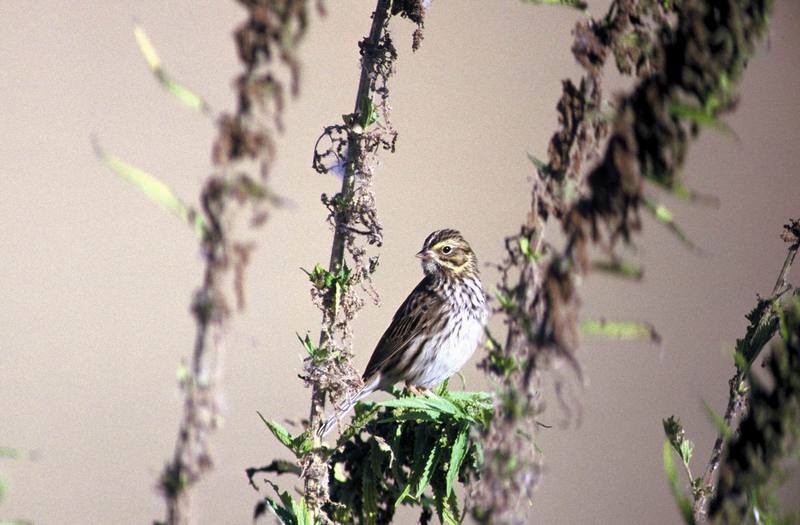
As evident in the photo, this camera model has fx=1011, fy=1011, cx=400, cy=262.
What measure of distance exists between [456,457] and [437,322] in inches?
143

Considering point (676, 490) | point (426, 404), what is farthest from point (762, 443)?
point (426, 404)

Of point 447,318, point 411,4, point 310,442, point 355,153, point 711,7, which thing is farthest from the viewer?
point 447,318

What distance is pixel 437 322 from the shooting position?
20.4 feet

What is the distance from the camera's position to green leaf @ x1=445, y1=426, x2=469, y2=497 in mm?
2561

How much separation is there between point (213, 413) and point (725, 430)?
83 centimetres

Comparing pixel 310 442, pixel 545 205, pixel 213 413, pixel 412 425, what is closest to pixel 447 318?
pixel 412 425

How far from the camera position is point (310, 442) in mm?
2523

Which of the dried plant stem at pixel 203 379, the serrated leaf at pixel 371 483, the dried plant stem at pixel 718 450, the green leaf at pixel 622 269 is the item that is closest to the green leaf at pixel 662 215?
the green leaf at pixel 622 269

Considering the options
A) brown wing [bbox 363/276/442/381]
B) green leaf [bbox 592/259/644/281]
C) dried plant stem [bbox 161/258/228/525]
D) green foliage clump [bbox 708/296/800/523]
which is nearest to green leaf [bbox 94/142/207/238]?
dried plant stem [bbox 161/258/228/525]

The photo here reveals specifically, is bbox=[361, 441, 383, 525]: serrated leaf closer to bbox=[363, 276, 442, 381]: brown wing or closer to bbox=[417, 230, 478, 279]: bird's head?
bbox=[363, 276, 442, 381]: brown wing

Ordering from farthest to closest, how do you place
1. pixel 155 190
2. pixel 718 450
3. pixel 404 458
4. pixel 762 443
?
pixel 404 458 → pixel 718 450 → pixel 762 443 → pixel 155 190

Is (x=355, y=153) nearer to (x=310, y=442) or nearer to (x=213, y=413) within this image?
(x=310, y=442)

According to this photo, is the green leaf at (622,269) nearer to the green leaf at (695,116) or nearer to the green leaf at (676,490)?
the green leaf at (695,116)

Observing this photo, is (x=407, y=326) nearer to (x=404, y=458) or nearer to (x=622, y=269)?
(x=404, y=458)
